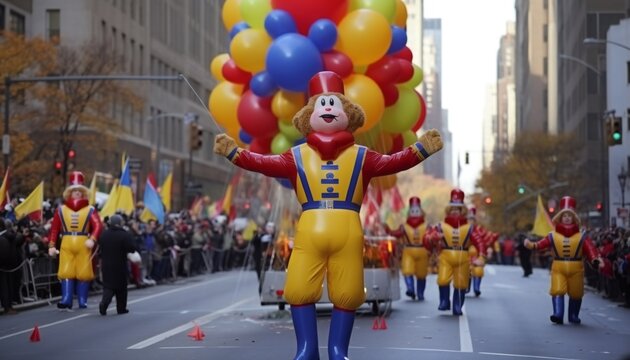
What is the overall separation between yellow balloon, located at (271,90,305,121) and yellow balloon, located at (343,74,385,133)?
2.23ft

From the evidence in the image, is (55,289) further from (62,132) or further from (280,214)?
(62,132)

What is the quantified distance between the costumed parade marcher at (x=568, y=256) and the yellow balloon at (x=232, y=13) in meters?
5.70

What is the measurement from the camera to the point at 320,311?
2031cm

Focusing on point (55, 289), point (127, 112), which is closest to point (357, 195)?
point (55, 289)

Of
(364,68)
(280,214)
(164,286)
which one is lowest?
(164,286)

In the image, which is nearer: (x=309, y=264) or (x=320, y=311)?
(x=309, y=264)

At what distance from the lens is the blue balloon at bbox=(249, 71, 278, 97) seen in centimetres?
1683

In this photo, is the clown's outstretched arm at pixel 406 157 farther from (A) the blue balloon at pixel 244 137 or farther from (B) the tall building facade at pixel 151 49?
(B) the tall building facade at pixel 151 49

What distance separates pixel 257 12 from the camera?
17.4m

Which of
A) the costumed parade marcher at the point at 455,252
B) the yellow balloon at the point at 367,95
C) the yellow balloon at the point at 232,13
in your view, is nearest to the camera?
the yellow balloon at the point at 367,95

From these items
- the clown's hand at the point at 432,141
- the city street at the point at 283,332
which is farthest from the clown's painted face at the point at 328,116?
the city street at the point at 283,332

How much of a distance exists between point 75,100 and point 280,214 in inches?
1229

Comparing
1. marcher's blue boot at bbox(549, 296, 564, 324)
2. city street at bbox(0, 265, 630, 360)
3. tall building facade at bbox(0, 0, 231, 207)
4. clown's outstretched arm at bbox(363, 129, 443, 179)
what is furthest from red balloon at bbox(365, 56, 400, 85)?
tall building facade at bbox(0, 0, 231, 207)

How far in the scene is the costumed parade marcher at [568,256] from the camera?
57.3ft
